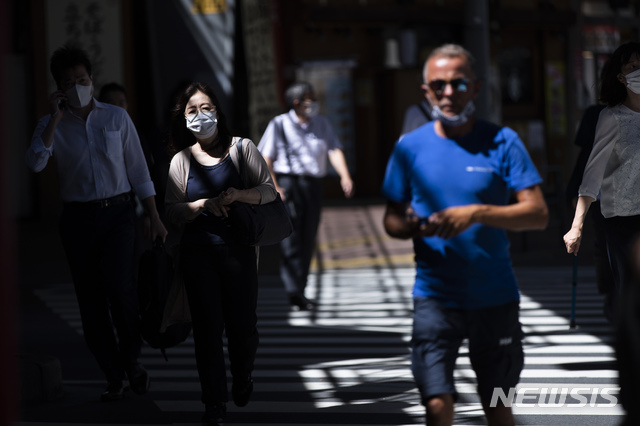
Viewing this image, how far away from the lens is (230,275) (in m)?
5.58

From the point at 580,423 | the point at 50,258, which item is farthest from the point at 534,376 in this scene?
the point at 50,258

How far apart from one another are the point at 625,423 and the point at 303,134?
723 centimetres

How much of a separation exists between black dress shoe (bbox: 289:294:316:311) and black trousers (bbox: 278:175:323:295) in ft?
0.37

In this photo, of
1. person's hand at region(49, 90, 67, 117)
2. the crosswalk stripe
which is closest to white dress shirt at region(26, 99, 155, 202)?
person's hand at region(49, 90, 67, 117)

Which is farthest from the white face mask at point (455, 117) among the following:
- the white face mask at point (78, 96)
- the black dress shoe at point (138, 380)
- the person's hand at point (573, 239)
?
the black dress shoe at point (138, 380)

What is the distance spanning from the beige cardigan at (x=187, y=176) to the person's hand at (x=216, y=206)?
22 cm

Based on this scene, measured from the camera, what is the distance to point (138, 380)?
640cm

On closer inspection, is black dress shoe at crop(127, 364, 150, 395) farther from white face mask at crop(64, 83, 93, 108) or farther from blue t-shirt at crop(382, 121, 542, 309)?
blue t-shirt at crop(382, 121, 542, 309)

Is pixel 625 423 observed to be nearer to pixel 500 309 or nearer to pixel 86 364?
pixel 500 309

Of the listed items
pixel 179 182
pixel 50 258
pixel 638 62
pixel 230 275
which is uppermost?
pixel 638 62

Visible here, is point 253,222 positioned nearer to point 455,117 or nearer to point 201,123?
point 201,123

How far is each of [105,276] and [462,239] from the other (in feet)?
9.26

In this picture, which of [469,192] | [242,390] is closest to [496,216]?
[469,192]

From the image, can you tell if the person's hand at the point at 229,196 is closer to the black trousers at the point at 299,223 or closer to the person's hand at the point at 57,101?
the person's hand at the point at 57,101
